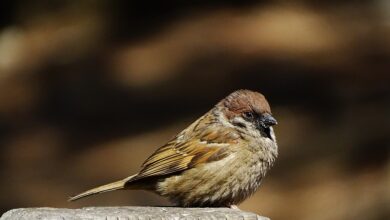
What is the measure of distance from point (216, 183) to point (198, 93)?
124 inches

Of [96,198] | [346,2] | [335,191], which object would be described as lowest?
[96,198]

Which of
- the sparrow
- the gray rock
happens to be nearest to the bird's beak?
the sparrow

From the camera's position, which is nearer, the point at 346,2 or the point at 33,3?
the point at 346,2

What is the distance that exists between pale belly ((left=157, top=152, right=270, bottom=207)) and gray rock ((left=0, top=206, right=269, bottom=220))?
2.15 ft

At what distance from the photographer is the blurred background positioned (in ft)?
25.2

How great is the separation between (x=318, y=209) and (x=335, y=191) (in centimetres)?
18

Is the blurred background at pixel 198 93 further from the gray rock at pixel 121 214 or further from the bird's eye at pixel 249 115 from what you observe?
the gray rock at pixel 121 214

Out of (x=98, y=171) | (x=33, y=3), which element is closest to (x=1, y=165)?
(x=98, y=171)

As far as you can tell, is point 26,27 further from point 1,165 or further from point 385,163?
point 385,163

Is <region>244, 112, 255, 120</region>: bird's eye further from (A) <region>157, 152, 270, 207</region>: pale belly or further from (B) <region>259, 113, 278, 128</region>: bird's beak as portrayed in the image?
(A) <region>157, 152, 270, 207</region>: pale belly

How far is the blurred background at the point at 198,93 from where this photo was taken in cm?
768

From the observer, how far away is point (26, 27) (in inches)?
355

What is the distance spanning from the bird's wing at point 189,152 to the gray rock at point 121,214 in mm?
753

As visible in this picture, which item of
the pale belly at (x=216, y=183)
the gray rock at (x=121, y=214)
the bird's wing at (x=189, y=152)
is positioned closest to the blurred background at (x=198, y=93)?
the bird's wing at (x=189, y=152)
